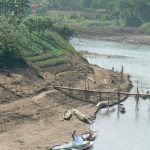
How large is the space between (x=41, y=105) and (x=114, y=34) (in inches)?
3516

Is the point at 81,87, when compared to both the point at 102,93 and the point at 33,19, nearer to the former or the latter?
the point at 102,93

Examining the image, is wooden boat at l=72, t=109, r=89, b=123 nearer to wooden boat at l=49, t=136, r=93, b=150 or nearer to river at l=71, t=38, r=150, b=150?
river at l=71, t=38, r=150, b=150

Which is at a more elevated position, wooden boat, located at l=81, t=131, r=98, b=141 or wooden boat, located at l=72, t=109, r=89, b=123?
wooden boat, located at l=72, t=109, r=89, b=123

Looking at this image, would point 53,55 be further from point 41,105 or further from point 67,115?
point 67,115

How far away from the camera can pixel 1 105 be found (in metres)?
56.8

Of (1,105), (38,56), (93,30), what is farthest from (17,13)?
(93,30)

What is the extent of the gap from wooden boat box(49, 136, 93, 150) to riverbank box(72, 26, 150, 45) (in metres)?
85.7

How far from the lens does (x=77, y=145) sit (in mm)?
49875

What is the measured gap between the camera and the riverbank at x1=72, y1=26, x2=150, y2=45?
139250 mm

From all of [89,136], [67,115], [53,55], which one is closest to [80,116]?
[67,115]

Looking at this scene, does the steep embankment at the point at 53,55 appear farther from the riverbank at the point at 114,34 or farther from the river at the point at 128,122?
the riverbank at the point at 114,34

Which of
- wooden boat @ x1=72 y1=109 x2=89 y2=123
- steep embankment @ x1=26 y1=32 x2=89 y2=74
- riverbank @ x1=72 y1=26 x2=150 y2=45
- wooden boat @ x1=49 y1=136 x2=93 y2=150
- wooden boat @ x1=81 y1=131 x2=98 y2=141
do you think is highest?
riverbank @ x1=72 y1=26 x2=150 y2=45

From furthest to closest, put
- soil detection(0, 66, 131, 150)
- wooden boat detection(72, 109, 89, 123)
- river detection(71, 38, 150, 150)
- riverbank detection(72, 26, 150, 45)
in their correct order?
riverbank detection(72, 26, 150, 45) → wooden boat detection(72, 109, 89, 123) → river detection(71, 38, 150, 150) → soil detection(0, 66, 131, 150)

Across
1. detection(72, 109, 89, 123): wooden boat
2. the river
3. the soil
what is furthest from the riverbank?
detection(72, 109, 89, 123): wooden boat
